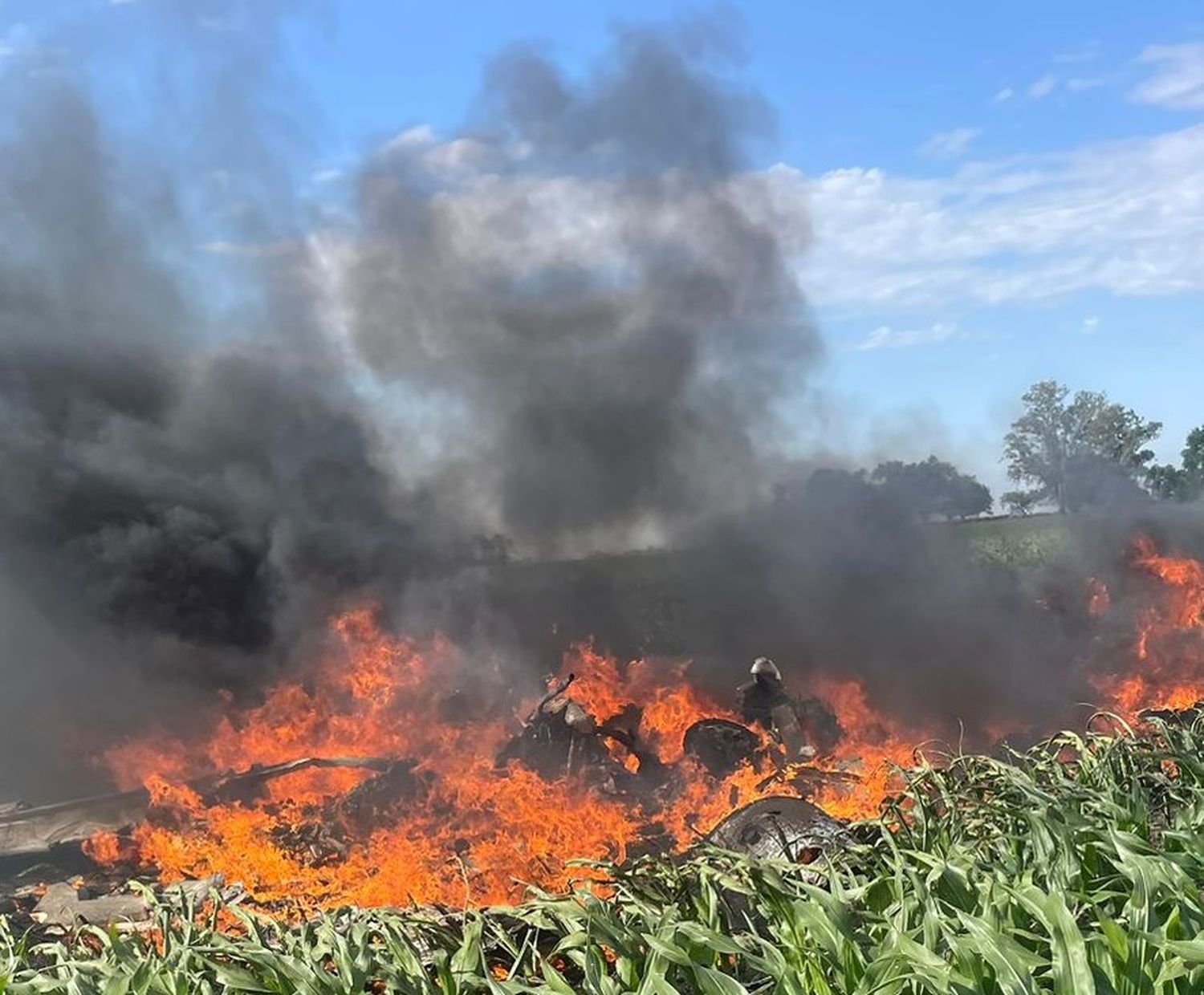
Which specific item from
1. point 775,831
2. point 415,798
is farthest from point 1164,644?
point 775,831

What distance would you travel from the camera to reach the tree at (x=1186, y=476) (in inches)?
1577

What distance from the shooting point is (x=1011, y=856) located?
3.38 m

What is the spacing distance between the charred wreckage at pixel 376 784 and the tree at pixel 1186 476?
29.2m

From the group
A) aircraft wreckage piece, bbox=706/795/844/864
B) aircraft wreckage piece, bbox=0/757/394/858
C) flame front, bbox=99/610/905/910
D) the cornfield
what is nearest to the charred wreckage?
aircraft wreckage piece, bbox=0/757/394/858

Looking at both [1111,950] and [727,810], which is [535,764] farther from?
[1111,950]

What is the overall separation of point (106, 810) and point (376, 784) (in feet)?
9.08

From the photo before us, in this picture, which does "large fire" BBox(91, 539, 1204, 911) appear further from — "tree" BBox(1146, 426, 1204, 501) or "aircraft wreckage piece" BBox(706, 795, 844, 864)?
"tree" BBox(1146, 426, 1204, 501)

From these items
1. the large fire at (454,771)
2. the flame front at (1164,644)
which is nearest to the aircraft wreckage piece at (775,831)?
the large fire at (454,771)

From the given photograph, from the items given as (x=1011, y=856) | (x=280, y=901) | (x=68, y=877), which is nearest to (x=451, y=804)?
(x=280, y=901)

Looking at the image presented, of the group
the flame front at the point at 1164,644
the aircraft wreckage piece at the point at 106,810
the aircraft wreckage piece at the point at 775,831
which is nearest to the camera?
the aircraft wreckage piece at the point at 775,831

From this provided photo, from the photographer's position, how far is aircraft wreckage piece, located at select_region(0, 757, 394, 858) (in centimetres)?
996

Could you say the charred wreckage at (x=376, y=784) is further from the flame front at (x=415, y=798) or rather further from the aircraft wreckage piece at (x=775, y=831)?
the aircraft wreckage piece at (x=775, y=831)

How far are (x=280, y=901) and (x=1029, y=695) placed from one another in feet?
29.6

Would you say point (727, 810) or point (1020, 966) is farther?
point (727, 810)
